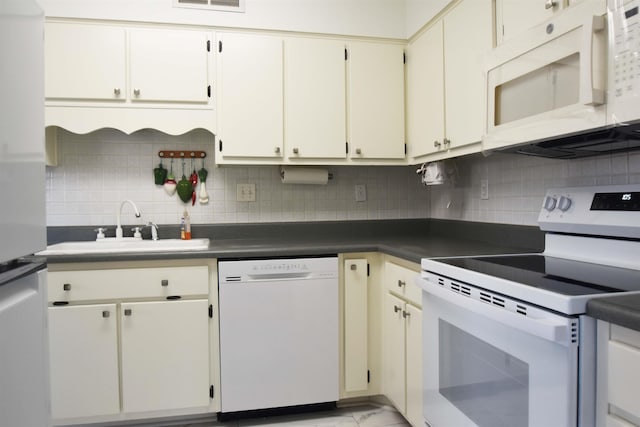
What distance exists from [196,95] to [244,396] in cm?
160

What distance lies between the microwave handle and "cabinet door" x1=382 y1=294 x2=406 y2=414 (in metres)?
1.11

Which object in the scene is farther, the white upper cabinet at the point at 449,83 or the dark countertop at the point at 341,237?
the dark countertop at the point at 341,237

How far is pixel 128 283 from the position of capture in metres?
1.89

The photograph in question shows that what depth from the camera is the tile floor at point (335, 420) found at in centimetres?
201

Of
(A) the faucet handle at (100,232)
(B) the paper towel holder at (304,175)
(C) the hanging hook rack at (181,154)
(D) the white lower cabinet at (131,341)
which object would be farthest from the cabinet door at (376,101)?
(A) the faucet handle at (100,232)

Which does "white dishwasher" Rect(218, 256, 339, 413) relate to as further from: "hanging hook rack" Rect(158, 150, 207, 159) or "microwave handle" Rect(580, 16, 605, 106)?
"microwave handle" Rect(580, 16, 605, 106)

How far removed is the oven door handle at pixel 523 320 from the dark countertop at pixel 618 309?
63 mm

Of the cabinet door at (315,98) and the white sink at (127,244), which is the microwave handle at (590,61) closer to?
the cabinet door at (315,98)

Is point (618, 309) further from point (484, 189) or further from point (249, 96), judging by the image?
point (249, 96)

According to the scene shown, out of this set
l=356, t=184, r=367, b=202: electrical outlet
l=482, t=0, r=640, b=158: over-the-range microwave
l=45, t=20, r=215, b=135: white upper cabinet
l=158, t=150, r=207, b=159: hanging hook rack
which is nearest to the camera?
l=482, t=0, r=640, b=158: over-the-range microwave

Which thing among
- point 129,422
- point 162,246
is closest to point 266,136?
point 162,246

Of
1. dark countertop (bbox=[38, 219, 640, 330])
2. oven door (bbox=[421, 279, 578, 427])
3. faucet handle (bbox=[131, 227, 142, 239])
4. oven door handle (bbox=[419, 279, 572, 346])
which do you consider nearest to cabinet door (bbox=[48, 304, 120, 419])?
dark countertop (bbox=[38, 219, 640, 330])

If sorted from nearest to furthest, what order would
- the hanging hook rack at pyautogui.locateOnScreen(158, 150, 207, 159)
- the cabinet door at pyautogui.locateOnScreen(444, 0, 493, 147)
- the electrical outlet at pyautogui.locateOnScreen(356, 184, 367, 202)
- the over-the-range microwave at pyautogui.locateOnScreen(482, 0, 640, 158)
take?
the over-the-range microwave at pyautogui.locateOnScreen(482, 0, 640, 158) → the cabinet door at pyautogui.locateOnScreen(444, 0, 493, 147) → the hanging hook rack at pyautogui.locateOnScreen(158, 150, 207, 159) → the electrical outlet at pyautogui.locateOnScreen(356, 184, 367, 202)

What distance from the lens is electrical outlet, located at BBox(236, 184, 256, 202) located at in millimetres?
2529
